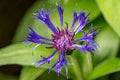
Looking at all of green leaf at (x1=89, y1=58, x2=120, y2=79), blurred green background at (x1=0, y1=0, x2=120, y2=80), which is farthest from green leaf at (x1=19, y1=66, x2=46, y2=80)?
green leaf at (x1=89, y1=58, x2=120, y2=79)

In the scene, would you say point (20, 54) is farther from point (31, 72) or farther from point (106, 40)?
point (106, 40)

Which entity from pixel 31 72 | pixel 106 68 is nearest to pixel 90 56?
pixel 106 68

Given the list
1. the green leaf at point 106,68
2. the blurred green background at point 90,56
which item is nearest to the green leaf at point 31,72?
the blurred green background at point 90,56

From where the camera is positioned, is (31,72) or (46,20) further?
(31,72)

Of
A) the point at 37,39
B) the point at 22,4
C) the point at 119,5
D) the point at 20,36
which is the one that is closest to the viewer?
the point at 37,39

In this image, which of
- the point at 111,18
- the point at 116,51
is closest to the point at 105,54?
the point at 116,51

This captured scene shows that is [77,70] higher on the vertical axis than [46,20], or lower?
lower

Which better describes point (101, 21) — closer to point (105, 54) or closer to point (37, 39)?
point (105, 54)
